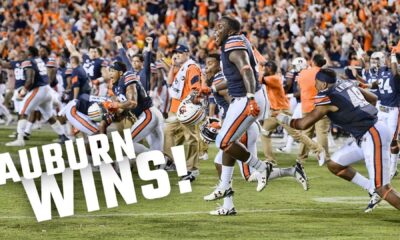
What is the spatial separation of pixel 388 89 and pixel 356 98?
186 inches

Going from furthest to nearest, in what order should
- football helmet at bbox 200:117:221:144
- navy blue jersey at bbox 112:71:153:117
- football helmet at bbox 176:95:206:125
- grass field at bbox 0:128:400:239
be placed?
1. navy blue jersey at bbox 112:71:153:117
2. football helmet at bbox 176:95:206:125
3. football helmet at bbox 200:117:221:144
4. grass field at bbox 0:128:400:239

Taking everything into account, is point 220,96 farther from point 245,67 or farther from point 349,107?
point 349,107

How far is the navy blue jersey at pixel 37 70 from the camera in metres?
19.2

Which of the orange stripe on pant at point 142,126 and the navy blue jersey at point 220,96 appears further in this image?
the orange stripe on pant at point 142,126

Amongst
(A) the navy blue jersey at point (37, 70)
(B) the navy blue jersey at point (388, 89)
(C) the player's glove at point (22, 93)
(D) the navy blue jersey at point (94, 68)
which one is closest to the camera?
(B) the navy blue jersey at point (388, 89)

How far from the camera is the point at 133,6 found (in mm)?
34125

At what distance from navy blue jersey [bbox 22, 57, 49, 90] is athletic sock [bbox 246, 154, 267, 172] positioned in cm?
903

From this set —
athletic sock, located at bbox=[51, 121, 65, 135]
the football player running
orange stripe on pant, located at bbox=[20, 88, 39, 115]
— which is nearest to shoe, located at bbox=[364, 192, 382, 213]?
the football player running

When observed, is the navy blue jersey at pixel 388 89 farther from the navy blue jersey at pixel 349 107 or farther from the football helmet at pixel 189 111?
the navy blue jersey at pixel 349 107

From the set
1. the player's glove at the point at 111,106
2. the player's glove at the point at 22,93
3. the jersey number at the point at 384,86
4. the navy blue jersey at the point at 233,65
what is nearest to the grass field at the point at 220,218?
the player's glove at the point at 111,106

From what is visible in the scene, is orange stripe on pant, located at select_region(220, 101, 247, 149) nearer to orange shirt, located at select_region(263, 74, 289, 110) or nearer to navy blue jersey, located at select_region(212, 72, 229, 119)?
navy blue jersey, located at select_region(212, 72, 229, 119)

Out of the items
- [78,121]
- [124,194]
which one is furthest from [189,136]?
[124,194]

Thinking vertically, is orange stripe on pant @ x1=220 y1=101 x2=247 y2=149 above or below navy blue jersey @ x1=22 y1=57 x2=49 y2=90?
above

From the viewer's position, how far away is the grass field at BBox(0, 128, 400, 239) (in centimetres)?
952
